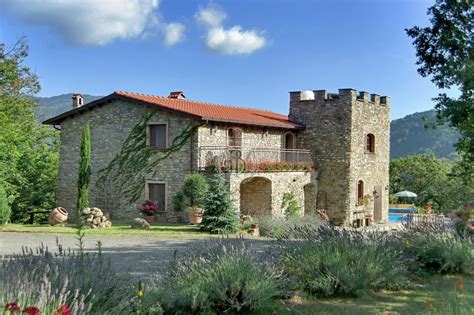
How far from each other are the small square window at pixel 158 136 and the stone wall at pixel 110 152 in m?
0.27

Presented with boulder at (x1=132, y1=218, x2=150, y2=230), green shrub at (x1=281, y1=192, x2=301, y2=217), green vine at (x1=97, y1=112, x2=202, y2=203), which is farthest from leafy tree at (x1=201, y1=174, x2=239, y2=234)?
green shrub at (x1=281, y1=192, x2=301, y2=217)

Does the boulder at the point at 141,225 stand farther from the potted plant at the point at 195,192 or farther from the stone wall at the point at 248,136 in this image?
the stone wall at the point at 248,136

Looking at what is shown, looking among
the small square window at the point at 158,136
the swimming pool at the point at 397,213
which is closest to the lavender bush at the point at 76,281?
the small square window at the point at 158,136

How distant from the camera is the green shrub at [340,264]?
285 inches

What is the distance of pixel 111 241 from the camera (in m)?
14.7

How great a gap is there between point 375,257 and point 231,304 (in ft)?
9.72

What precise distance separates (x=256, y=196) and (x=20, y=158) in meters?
12.6

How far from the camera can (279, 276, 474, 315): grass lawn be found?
6398 mm

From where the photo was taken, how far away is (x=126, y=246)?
44.4 ft

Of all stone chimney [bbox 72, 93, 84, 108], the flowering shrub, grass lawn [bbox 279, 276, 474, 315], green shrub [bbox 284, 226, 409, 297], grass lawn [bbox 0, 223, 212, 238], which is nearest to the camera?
grass lawn [bbox 279, 276, 474, 315]

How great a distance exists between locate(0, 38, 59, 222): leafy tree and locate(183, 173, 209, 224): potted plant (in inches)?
315

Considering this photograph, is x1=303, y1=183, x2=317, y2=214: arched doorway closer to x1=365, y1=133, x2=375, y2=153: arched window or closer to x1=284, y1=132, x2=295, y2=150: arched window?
x1=284, y1=132, x2=295, y2=150: arched window

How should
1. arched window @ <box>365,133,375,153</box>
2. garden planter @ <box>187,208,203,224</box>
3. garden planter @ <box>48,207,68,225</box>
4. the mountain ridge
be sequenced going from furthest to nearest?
the mountain ridge < arched window @ <box>365,133,375,153</box> < garden planter @ <box>48,207,68,225</box> < garden planter @ <box>187,208,203,224</box>

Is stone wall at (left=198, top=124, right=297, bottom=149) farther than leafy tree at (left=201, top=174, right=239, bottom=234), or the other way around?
stone wall at (left=198, top=124, right=297, bottom=149)
